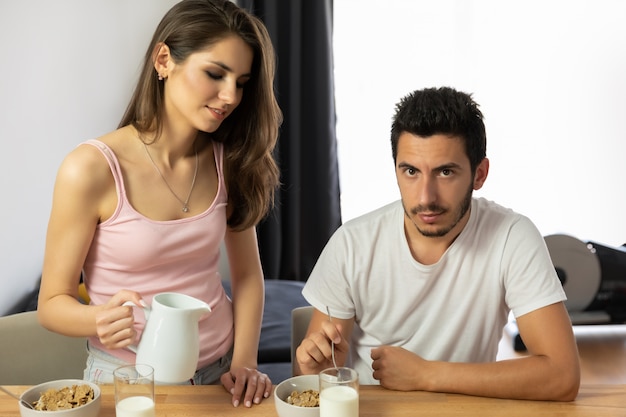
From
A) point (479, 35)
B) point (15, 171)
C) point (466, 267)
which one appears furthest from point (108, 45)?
point (466, 267)

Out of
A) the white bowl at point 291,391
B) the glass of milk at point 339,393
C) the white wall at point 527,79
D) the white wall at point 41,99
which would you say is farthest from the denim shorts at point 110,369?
the white wall at point 527,79

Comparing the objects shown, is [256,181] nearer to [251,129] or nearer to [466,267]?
[251,129]

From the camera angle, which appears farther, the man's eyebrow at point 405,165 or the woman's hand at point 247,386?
the man's eyebrow at point 405,165

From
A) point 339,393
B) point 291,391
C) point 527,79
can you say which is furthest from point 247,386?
point 527,79

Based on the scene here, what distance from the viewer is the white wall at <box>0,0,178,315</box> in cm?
270

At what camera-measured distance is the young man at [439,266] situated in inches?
66.9

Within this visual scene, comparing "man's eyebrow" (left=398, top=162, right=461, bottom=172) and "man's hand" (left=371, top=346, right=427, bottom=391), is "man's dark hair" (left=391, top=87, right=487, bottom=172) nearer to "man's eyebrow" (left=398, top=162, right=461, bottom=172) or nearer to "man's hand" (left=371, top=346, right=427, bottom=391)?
"man's eyebrow" (left=398, top=162, right=461, bottom=172)

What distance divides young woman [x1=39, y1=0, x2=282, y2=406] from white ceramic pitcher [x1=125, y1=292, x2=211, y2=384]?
0.21 m

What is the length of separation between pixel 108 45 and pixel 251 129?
2.03m

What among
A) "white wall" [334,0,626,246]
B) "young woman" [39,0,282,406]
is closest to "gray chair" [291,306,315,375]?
"young woman" [39,0,282,406]

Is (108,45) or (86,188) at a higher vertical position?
(108,45)

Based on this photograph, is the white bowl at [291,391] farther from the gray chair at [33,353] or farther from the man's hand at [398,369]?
the gray chair at [33,353]

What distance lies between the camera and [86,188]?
1584 mm

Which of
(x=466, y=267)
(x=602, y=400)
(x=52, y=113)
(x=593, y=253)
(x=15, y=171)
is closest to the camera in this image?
(x=602, y=400)
